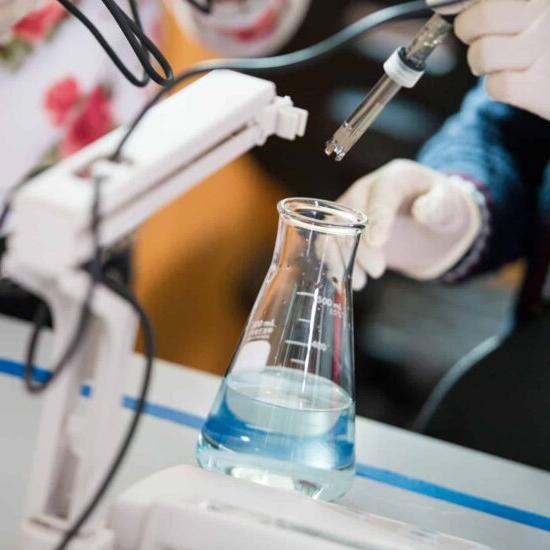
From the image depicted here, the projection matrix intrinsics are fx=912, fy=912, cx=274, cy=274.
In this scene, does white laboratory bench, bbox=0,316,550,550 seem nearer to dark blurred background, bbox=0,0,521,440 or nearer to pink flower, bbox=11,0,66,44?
pink flower, bbox=11,0,66,44

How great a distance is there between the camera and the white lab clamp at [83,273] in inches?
15.6

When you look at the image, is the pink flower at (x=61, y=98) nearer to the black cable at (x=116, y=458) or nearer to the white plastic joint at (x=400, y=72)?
the white plastic joint at (x=400, y=72)

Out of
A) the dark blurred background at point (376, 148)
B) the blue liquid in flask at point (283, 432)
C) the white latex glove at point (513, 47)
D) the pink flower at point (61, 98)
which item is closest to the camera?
the blue liquid in flask at point (283, 432)

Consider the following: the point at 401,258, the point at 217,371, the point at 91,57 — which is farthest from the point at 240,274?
the point at 401,258

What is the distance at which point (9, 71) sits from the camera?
1564 millimetres

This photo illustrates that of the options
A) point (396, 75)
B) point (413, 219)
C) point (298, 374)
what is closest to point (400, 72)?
point (396, 75)

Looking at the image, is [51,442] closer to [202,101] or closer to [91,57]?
[202,101]

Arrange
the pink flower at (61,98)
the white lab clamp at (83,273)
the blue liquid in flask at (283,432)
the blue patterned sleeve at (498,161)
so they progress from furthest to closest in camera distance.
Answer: the pink flower at (61,98) < the blue patterned sleeve at (498,161) < the blue liquid in flask at (283,432) < the white lab clamp at (83,273)

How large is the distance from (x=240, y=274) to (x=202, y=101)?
179 centimetres

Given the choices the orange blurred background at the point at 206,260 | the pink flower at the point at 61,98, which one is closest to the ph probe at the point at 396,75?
the pink flower at the point at 61,98

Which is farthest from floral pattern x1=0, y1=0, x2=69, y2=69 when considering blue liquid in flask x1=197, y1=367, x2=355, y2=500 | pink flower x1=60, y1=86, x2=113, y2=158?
blue liquid in flask x1=197, y1=367, x2=355, y2=500

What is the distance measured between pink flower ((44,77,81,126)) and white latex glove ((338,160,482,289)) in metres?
0.81

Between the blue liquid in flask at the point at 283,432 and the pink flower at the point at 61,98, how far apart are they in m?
1.13

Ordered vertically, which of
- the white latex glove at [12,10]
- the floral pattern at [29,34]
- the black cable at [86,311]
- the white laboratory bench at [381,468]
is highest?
the floral pattern at [29,34]
